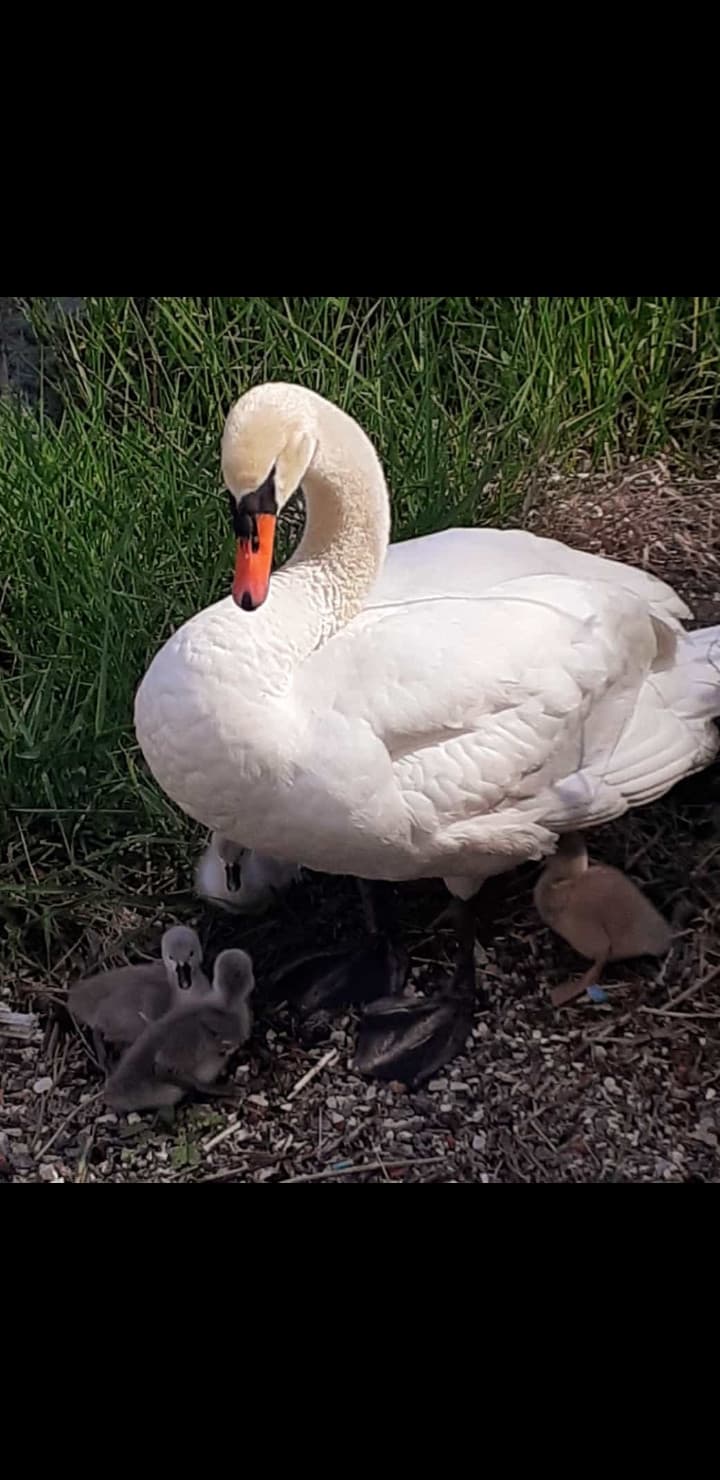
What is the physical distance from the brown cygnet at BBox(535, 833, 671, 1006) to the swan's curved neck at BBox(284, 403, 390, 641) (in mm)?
313

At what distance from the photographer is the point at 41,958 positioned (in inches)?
57.4

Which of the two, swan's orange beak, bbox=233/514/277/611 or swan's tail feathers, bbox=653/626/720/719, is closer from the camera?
swan's orange beak, bbox=233/514/277/611

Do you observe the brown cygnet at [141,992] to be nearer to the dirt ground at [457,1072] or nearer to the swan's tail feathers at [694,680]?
the dirt ground at [457,1072]

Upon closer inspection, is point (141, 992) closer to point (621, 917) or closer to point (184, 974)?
point (184, 974)

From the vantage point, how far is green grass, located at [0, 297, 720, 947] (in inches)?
67.2

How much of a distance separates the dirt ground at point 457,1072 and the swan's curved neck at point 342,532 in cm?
31

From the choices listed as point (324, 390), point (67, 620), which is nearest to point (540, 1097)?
point (67, 620)

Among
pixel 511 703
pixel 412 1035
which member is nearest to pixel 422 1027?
pixel 412 1035

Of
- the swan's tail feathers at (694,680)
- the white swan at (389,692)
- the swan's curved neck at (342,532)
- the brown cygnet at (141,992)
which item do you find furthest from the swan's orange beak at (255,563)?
the swan's tail feathers at (694,680)

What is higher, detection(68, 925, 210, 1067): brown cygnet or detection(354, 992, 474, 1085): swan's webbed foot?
detection(68, 925, 210, 1067): brown cygnet

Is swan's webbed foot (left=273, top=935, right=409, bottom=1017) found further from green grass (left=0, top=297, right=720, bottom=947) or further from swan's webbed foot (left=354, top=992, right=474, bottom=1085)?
green grass (left=0, top=297, right=720, bottom=947)

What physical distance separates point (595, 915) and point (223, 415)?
0.78 metres

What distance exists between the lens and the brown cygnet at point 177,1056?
1.32 m

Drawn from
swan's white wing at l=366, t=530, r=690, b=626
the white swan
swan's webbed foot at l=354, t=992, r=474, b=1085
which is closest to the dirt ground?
swan's webbed foot at l=354, t=992, r=474, b=1085
